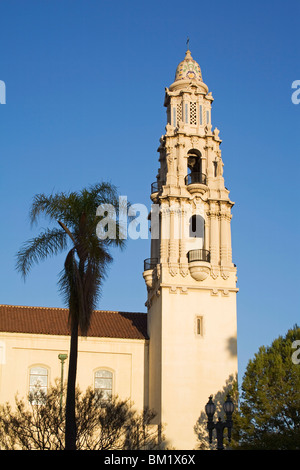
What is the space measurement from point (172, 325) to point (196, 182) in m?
10.7

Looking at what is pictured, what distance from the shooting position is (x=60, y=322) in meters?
48.8

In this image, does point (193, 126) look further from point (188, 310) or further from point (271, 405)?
point (271, 405)

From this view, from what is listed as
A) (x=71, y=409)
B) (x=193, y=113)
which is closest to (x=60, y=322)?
(x=193, y=113)

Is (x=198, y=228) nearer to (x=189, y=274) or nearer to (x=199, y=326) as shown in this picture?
(x=189, y=274)

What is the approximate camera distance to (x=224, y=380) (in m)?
44.4

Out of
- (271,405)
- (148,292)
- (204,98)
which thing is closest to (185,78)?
(204,98)

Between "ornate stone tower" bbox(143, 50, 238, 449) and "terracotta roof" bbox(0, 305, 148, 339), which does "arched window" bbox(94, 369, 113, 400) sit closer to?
"terracotta roof" bbox(0, 305, 148, 339)

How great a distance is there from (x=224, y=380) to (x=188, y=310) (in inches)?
190

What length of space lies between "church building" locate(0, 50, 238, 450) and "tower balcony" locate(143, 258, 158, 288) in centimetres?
7

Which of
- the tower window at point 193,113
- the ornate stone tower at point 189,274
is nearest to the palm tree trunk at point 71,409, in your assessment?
the ornate stone tower at point 189,274

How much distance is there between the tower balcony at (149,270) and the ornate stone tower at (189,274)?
0.07 m

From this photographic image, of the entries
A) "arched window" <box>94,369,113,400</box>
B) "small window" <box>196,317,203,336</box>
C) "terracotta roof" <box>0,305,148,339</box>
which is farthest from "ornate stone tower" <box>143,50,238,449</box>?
"arched window" <box>94,369,113,400</box>

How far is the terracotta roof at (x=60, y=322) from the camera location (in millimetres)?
47406

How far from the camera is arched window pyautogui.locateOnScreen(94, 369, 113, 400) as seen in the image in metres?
46.6
